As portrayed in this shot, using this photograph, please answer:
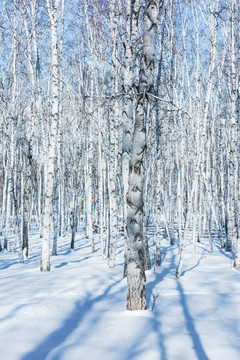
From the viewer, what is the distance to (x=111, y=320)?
4.05 metres

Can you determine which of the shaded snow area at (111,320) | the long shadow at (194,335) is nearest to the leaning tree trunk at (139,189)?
the shaded snow area at (111,320)

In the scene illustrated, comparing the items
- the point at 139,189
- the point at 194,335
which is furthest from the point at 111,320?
the point at 139,189

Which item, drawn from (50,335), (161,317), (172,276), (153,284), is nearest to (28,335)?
(50,335)

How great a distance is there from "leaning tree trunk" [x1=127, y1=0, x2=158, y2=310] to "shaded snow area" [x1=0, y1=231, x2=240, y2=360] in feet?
1.09

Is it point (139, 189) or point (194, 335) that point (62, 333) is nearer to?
point (194, 335)

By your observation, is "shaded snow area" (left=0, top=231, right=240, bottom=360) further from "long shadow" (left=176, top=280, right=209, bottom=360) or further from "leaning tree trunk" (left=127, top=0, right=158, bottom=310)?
"leaning tree trunk" (left=127, top=0, right=158, bottom=310)

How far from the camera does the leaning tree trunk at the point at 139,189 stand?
4375 mm

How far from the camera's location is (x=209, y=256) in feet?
39.6

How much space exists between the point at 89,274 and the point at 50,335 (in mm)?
4115

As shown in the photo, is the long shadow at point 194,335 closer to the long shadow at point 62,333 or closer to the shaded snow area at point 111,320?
the shaded snow area at point 111,320

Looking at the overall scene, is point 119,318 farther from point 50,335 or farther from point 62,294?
point 62,294

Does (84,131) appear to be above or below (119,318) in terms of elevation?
above

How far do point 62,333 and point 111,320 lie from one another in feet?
2.26

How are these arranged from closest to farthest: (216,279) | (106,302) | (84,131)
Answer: (106,302) → (216,279) → (84,131)
